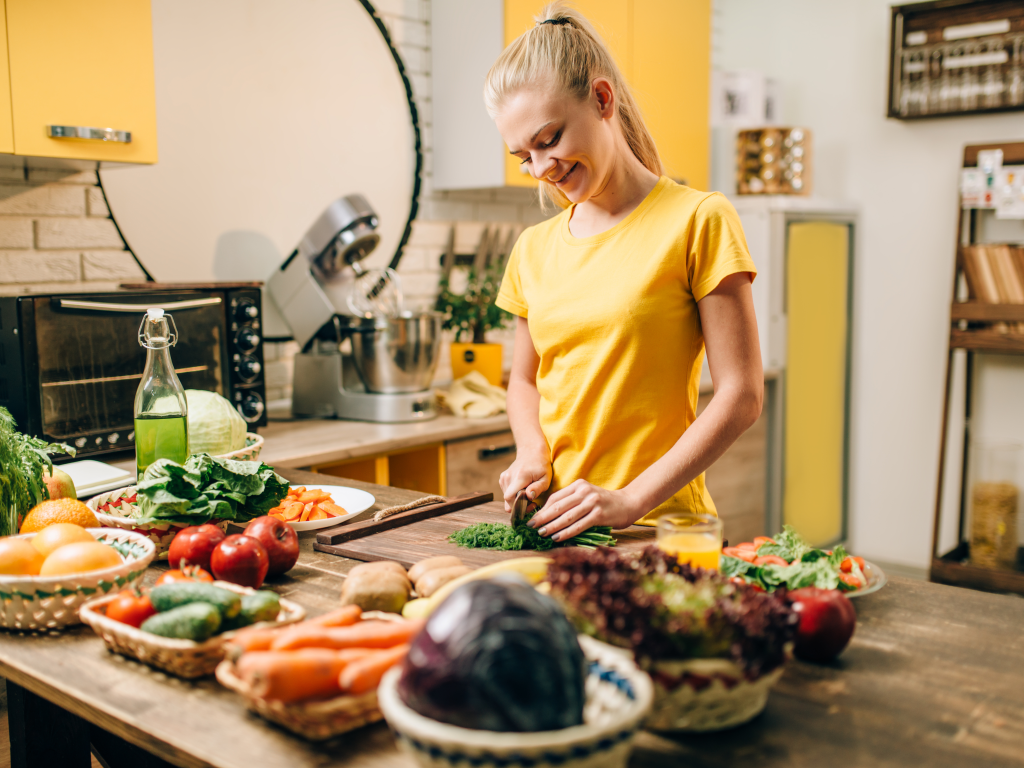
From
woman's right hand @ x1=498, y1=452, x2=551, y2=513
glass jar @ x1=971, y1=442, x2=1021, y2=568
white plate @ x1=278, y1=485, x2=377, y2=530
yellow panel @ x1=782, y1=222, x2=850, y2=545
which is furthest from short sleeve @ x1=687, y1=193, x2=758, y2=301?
glass jar @ x1=971, y1=442, x2=1021, y2=568

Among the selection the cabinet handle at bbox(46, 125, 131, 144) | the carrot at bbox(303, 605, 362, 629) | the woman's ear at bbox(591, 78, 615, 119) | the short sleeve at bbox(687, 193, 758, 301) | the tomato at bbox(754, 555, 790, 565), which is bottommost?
the tomato at bbox(754, 555, 790, 565)

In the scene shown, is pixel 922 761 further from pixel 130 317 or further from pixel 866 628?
pixel 130 317

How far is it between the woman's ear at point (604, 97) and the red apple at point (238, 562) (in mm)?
885

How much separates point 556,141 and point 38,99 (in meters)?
1.26

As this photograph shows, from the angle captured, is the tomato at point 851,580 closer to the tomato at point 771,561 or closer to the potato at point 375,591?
the tomato at point 771,561

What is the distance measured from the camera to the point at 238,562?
1.14m

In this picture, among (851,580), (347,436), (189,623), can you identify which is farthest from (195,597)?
(347,436)

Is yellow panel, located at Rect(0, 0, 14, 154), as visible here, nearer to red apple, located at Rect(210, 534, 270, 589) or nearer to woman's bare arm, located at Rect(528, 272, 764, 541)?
red apple, located at Rect(210, 534, 270, 589)

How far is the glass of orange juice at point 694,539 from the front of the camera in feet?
3.60

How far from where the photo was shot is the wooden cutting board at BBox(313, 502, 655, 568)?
1.31m

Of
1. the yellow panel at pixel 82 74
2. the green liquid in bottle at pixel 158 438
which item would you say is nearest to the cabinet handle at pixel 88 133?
the yellow panel at pixel 82 74

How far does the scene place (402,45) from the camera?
3.22m

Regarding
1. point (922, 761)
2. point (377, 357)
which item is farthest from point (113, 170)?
point (922, 761)

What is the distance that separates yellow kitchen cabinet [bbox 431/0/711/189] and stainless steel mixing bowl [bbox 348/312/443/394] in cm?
80
